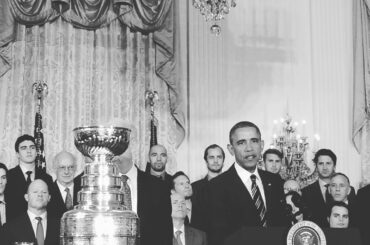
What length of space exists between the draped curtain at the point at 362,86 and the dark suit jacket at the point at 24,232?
20.2 feet

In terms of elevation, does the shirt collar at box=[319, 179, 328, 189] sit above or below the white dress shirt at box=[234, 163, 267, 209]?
above

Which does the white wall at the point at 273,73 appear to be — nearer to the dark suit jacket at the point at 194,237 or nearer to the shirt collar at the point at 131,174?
the dark suit jacket at the point at 194,237

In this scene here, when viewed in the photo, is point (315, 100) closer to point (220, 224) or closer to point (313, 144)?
point (313, 144)

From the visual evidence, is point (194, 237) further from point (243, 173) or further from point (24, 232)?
point (243, 173)

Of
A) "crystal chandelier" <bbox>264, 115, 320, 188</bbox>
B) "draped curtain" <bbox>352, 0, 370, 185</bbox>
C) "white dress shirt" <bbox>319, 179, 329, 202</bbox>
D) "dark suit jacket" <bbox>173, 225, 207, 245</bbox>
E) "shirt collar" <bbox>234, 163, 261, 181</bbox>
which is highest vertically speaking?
"draped curtain" <bbox>352, 0, 370, 185</bbox>

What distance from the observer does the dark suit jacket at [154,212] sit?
14.1ft

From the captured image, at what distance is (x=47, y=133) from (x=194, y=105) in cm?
223

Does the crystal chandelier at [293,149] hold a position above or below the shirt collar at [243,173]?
above

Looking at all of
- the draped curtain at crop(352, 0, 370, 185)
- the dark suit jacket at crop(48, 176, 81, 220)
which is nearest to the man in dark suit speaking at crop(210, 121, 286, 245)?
the dark suit jacket at crop(48, 176, 81, 220)

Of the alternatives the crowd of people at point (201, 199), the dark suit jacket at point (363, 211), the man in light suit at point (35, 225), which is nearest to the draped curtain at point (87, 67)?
the crowd of people at point (201, 199)

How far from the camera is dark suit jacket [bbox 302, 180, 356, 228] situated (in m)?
6.83

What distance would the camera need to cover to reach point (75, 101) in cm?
946

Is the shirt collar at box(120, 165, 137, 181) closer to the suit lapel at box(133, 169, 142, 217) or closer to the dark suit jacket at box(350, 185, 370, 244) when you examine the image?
the suit lapel at box(133, 169, 142, 217)

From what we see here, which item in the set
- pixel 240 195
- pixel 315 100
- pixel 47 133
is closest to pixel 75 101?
pixel 47 133
